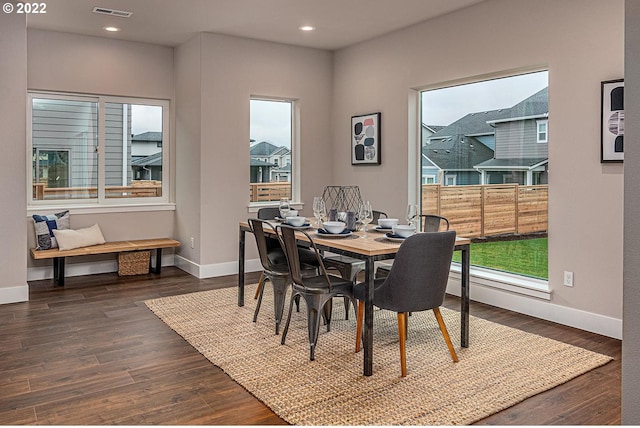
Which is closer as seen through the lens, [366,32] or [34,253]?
[34,253]

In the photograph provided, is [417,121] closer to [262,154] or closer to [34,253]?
[262,154]

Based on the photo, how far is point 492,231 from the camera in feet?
16.0

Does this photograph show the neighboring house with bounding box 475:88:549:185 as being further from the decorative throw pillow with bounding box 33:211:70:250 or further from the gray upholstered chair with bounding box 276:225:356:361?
the decorative throw pillow with bounding box 33:211:70:250

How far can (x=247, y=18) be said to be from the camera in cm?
511

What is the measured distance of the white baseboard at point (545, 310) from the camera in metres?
3.75

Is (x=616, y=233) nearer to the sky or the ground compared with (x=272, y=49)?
nearer to the ground

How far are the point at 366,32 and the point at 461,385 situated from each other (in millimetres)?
4001

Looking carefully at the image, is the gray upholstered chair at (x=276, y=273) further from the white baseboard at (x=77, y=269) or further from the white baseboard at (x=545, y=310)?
the white baseboard at (x=77, y=269)

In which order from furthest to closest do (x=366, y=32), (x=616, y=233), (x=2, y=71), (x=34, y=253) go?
(x=366, y=32) < (x=34, y=253) < (x=2, y=71) < (x=616, y=233)

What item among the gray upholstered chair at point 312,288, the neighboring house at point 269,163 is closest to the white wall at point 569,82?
the gray upholstered chair at point 312,288

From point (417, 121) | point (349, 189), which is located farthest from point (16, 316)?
point (417, 121)

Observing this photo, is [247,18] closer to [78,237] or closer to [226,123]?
[226,123]

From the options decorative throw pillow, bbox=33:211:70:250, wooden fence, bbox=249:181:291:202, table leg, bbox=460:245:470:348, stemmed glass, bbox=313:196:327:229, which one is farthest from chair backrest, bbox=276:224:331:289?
decorative throw pillow, bbox=33:211:70:250

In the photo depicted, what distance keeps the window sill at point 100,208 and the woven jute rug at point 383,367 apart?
85.9 inches
